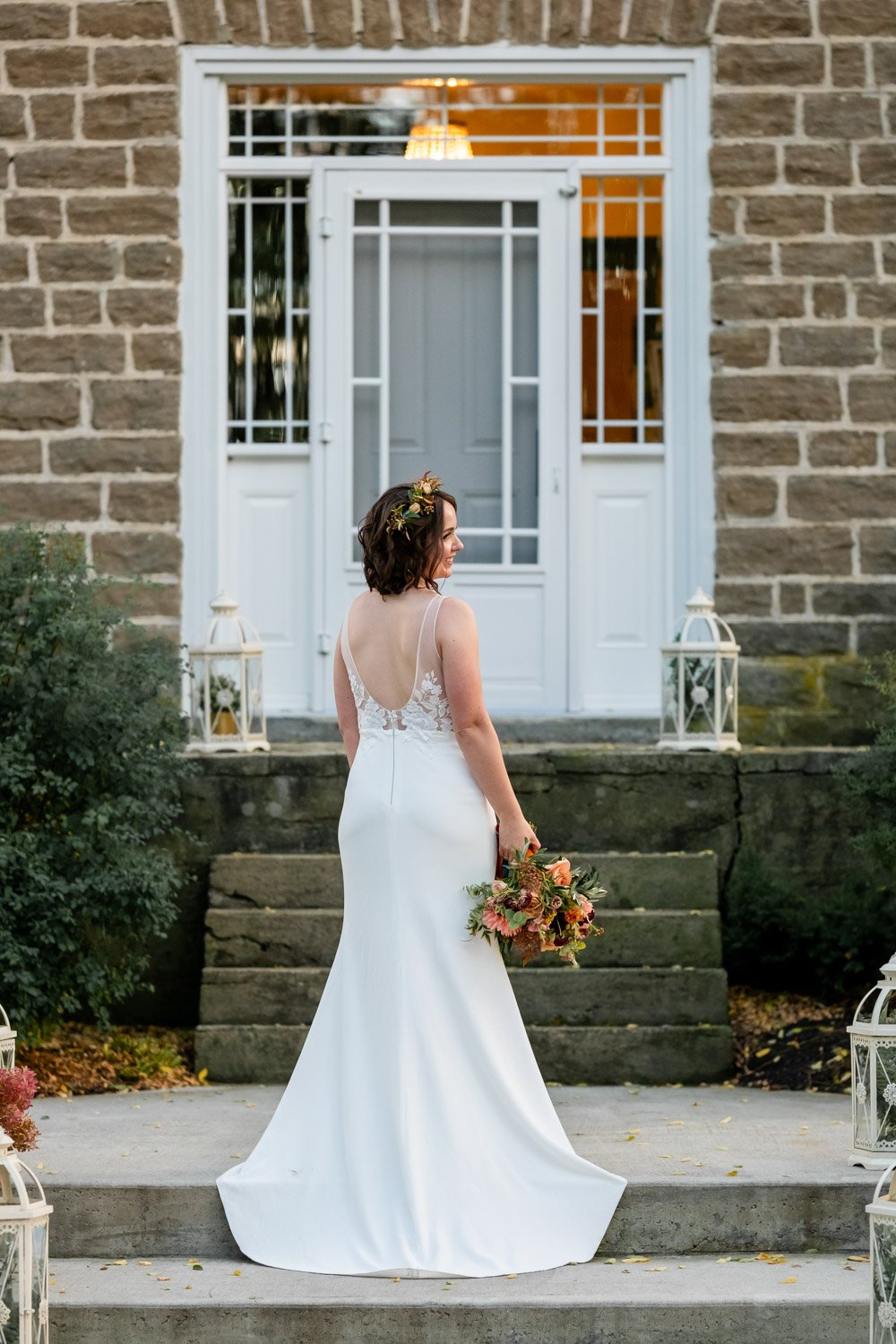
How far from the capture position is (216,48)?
808 cm

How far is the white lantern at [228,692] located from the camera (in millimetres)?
7246

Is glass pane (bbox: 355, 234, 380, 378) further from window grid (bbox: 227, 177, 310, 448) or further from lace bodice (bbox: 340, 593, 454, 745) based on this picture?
lace bodice (bbox: 340, 593, 454, 745)

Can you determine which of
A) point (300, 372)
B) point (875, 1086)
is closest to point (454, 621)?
point (875, 1086)

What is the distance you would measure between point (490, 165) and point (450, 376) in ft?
3.25

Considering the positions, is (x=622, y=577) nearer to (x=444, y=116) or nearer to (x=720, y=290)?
(x=720, y=290)


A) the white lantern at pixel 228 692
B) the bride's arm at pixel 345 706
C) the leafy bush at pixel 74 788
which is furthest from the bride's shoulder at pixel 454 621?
the white lantern at pixel 228 692

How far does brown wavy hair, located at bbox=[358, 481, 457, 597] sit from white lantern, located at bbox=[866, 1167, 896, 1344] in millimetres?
1892

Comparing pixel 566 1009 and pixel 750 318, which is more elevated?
pixel 750 318

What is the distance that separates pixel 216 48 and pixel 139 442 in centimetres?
184

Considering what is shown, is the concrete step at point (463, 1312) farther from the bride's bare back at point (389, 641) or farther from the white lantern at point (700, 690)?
the white lantern at point (700, 690)

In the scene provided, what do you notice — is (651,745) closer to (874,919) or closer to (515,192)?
(874,919)

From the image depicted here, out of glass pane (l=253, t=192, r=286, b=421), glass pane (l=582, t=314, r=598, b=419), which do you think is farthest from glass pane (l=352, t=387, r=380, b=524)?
glass pane (l=582, t=314, r=598, b=419)

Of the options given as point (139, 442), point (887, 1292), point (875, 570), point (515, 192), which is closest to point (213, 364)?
point (139, 442)

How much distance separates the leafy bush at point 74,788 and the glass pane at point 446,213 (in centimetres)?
261
